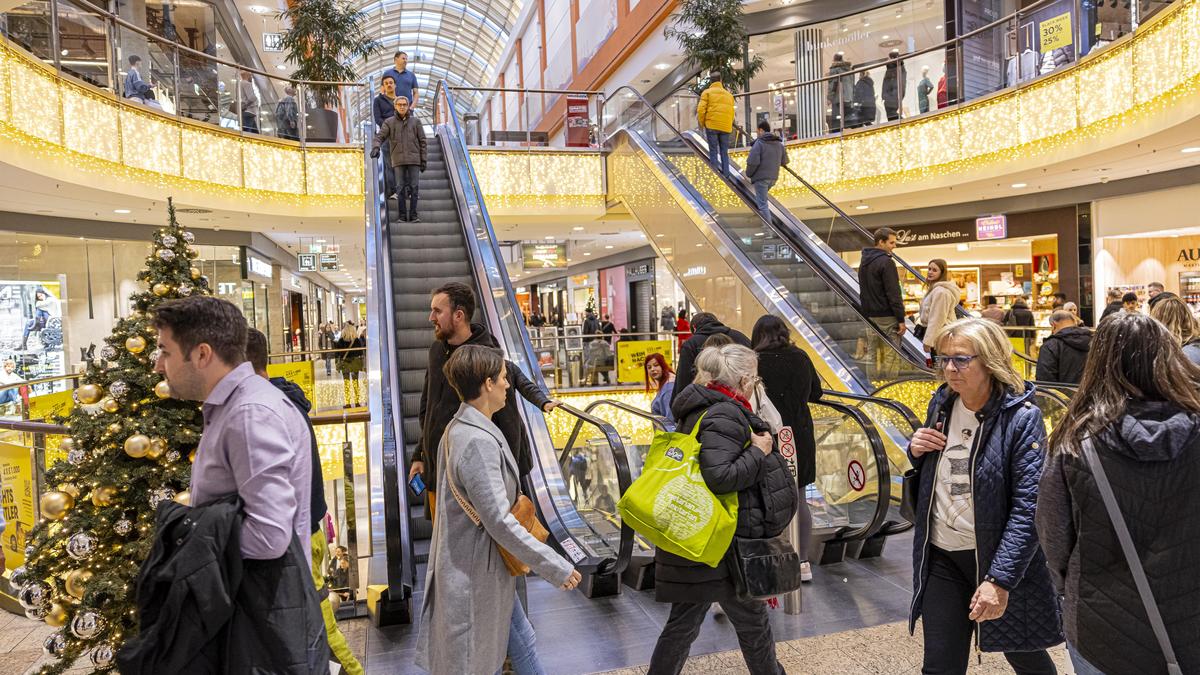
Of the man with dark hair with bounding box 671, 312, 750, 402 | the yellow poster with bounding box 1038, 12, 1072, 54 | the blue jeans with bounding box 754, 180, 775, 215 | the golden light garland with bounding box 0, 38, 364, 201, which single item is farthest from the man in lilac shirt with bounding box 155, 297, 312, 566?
the yellow poster with bounding box 1038, 12, 1072, 54

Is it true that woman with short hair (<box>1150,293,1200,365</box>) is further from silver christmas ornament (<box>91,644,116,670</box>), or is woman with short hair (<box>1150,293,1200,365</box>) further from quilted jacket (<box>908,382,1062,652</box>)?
silver christmas ornament (<box>91,644,116,670</box>)

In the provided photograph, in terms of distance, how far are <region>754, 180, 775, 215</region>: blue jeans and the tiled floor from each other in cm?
643

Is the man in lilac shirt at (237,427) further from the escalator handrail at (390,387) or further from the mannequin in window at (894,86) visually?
the mannequin in window at (894,86)

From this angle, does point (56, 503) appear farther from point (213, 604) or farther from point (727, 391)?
point (727, 391)

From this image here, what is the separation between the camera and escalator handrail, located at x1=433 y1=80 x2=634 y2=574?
4.50m

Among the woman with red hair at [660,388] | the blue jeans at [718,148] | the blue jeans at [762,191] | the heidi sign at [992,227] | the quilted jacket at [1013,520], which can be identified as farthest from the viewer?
the heidi sign at [992,227]

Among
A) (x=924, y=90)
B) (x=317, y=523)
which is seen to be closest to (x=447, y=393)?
(x=317, y=523)

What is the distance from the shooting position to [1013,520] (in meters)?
2.39

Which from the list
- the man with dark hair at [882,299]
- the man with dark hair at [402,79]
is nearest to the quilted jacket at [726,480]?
the man with dark hair at [882,299]

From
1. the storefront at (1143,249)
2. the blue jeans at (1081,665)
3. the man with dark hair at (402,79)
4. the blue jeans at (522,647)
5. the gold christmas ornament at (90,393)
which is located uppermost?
the man with dark hair at (402,79)

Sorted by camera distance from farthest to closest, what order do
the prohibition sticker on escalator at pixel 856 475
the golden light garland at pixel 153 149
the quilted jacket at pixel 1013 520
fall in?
the golden light garland at pixel 153 149 → the prohibition sticker on escalator at pixel 856 475 → the quilted jacket at pixel 1013 520

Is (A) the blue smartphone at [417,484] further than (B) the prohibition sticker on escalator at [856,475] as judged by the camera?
No

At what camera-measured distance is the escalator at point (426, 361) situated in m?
4.50

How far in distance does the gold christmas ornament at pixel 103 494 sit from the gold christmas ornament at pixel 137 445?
0.51ft
